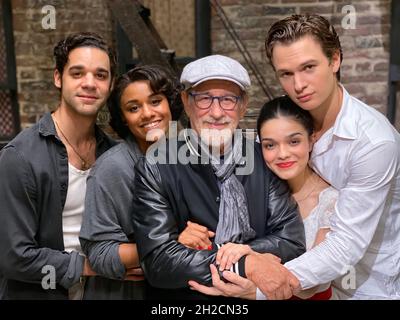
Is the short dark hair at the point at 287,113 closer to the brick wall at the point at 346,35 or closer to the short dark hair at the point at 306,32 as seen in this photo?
the short dark hair at the point at 306,32

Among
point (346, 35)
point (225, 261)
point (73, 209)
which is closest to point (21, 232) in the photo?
point (73, 209)

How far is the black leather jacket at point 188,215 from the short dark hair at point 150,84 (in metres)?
0.31

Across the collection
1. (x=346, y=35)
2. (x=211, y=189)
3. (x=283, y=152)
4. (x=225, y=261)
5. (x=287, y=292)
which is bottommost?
(x=287, y=292)

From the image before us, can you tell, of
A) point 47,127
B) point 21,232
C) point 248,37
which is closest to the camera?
point 21,232

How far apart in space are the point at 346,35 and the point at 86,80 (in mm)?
2236

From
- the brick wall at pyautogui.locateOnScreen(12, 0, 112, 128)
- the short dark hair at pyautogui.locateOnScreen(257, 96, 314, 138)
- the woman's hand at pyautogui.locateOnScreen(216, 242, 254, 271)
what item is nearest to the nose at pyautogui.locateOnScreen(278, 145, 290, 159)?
the short dark hair at pyautogui.locateOnScreen(257, 96, 314, 138)

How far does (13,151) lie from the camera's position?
1.84 metres

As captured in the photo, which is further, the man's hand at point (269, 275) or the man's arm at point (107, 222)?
the man's arm at point (107, 222)

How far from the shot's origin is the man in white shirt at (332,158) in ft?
5.38

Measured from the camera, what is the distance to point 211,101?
1681 mm

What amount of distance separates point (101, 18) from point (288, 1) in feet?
4.53

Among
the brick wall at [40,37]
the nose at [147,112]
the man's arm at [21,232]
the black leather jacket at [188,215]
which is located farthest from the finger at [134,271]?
the brick wall at [40,37]

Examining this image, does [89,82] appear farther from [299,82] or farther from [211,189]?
[299,82]
